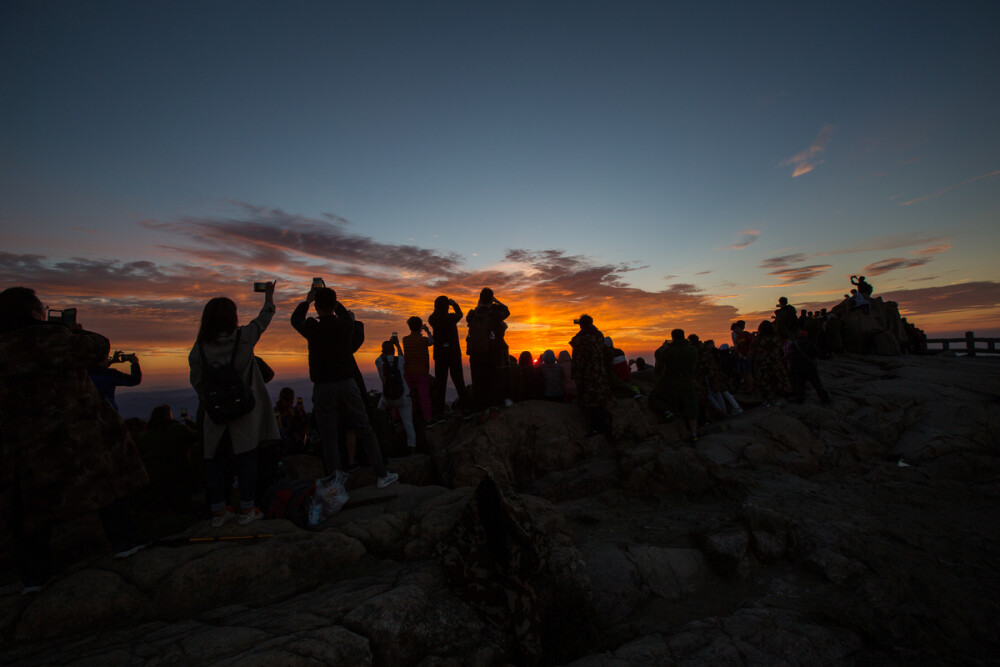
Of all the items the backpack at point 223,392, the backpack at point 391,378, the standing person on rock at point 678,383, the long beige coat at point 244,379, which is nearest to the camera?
the backpack at point 223,392

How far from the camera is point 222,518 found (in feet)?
14.8

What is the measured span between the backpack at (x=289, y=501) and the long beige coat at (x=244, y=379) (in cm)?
80

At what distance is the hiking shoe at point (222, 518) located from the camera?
4.48 m

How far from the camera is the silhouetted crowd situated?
11.4ft

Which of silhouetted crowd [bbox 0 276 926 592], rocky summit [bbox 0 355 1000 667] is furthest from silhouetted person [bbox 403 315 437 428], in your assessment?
rocky summit [bbox 0 355 1000 667]

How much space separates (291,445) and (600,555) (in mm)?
6311

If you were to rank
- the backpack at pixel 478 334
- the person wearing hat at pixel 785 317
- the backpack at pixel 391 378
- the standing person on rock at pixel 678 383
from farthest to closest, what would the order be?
the person wearing hat at pixel 785 317 → the standing person on rock at pixel 678 383 → the backpack at pixel 478 334 → the backpack at pixel 391 378

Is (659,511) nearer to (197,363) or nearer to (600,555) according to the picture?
(600,555)

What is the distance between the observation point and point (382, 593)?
355 centimetres

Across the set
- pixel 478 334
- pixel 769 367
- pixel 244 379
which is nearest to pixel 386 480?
pixel 244 379

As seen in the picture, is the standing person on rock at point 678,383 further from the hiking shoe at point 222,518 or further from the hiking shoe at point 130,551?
the hiking shoe at point 130,551

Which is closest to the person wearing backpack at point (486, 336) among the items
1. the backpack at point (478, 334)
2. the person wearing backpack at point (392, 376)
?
the backpack at point (478, 334)

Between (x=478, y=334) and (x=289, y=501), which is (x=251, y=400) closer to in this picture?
(x=289, y=501)

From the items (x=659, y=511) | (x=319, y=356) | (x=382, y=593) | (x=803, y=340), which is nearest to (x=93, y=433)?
(x=319, y=356)
